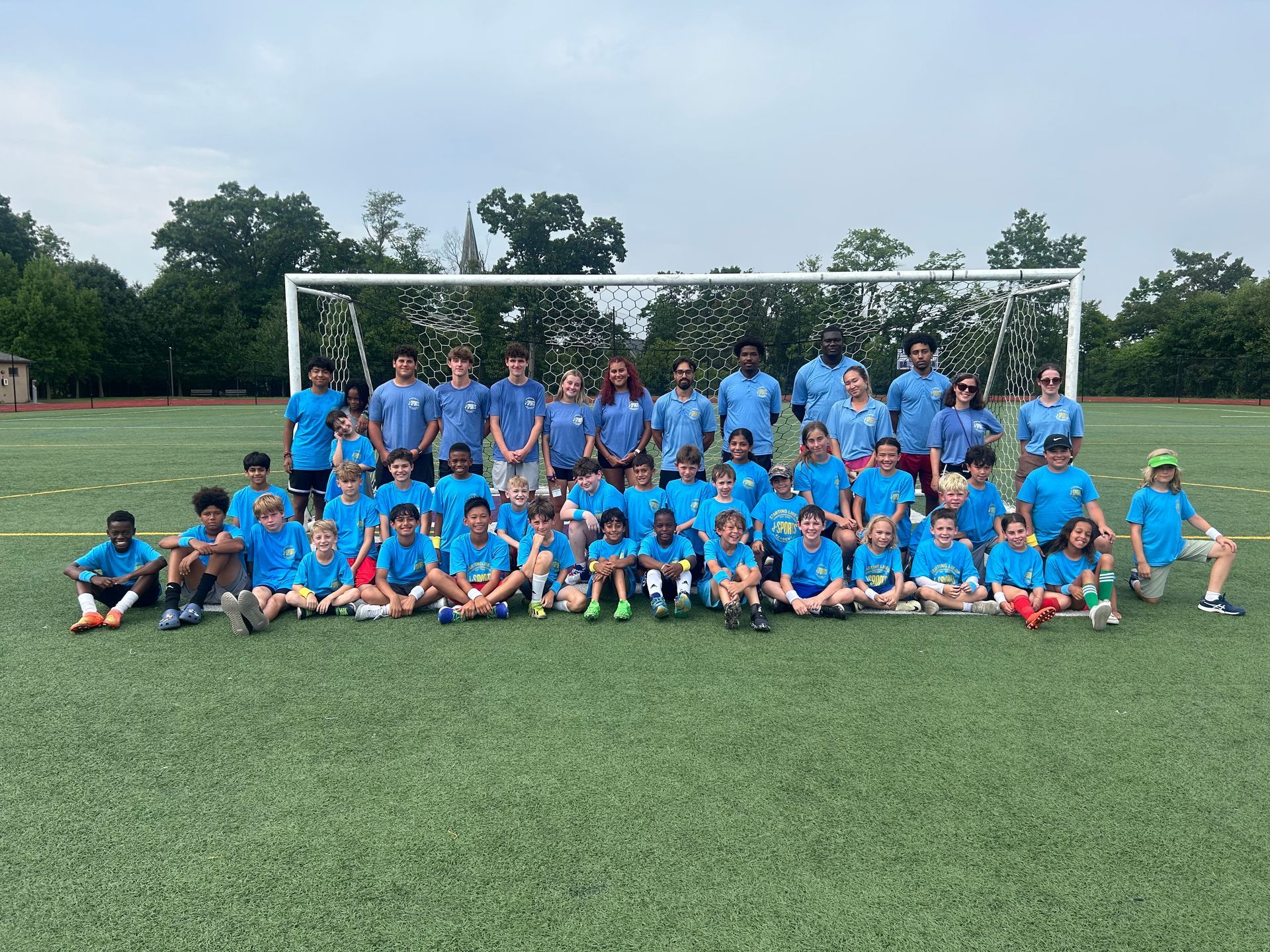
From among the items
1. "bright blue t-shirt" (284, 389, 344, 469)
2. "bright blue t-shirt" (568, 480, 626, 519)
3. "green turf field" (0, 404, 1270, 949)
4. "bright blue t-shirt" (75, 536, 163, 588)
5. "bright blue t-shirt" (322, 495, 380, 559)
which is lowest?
"green turf field" (0, 404, 1270, 949)

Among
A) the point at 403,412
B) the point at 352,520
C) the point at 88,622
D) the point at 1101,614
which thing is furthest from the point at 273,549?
the point at 1101,614

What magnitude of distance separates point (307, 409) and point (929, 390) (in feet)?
17.0

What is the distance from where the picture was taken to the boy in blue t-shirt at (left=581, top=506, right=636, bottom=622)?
5.11 metres

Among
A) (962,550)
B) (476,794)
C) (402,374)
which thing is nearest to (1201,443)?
(962,550)

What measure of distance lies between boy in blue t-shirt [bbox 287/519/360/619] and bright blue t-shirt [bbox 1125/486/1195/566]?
541 centimetres

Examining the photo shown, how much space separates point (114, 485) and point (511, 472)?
746 cm

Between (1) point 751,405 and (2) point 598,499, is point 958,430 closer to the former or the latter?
(1) point 751,405

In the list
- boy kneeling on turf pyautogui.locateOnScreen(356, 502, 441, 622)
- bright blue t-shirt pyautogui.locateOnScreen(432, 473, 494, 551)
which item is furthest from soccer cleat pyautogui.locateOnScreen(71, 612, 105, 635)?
bright blue t-shirt pyautogui.locateOnScreen(432, 473, 494, 551)

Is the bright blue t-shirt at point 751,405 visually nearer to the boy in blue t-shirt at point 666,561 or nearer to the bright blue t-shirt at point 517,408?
the boy in blue t-shirt at point 666,561

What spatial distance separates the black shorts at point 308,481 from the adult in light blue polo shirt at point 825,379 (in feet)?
13.5

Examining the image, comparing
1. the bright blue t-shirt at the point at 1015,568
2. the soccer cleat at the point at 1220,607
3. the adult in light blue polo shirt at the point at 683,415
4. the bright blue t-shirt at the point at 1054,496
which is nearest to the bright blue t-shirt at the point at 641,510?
the adult in light blue polo shirt at the point at 683,415

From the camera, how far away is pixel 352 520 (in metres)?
5.46

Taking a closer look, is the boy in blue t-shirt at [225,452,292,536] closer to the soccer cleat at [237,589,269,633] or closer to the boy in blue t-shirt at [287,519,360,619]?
the boy in blue t-shirt at [287,519,360,619]

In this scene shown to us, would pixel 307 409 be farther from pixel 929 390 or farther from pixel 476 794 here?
pixel 929 390
